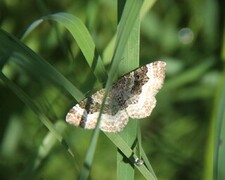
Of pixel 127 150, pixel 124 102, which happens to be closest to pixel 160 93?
pixel 124 102

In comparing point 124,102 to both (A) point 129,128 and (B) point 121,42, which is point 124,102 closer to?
(A) point 129,128

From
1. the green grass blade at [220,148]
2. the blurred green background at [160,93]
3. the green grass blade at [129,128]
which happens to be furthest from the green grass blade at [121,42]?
the blurred green background at [160,93]

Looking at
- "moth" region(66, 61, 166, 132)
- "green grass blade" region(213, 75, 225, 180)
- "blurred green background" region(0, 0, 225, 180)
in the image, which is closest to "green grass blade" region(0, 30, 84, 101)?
"moth" region(66, 61, 166, 132)

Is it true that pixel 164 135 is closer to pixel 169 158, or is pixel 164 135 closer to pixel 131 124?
pixel 169 158

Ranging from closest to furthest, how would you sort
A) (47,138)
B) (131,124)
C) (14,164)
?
(131,124), (47,138), (14,164)

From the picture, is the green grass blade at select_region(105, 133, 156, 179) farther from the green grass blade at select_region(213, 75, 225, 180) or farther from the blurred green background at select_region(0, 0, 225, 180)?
the blurred green background at select_region(0, 0, 225, 180)

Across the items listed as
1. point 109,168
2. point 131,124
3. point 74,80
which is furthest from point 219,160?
point 109,168

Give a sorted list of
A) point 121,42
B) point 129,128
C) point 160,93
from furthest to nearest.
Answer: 1. point 160,93
2. point 129,128
3. point 121,42

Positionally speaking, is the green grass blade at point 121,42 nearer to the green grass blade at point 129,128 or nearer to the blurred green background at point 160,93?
the green grass blade at point 129,128
